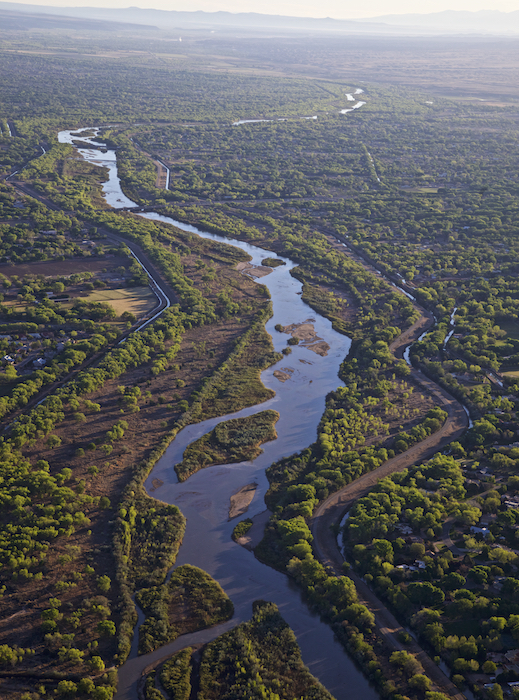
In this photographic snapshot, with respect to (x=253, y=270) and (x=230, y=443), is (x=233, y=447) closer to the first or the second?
(x=230, y=443)

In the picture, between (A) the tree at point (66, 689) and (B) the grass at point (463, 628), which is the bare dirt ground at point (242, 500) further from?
(B) the grass at point (463, 628)

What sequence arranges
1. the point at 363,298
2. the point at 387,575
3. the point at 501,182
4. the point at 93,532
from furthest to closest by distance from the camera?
1. the point at 501,182
2. the point at 363,298
3. the point at 93,532
4. the point at 387,575

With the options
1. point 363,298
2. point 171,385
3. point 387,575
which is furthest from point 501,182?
point 387,575

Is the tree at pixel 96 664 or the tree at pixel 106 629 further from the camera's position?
the tree at pixel 106 629

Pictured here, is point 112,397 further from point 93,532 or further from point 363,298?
point 363,298

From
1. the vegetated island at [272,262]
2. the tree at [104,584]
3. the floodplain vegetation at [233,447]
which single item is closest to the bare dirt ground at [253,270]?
the vegetated island at [272,262]

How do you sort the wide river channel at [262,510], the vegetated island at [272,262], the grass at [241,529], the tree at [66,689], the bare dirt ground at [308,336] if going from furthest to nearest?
the vegetated island at [272,262] → the bare dirt ground at [308,336] → the grass at [241,529] → the wide river channel at [262,510] → the tree at [66,689]
